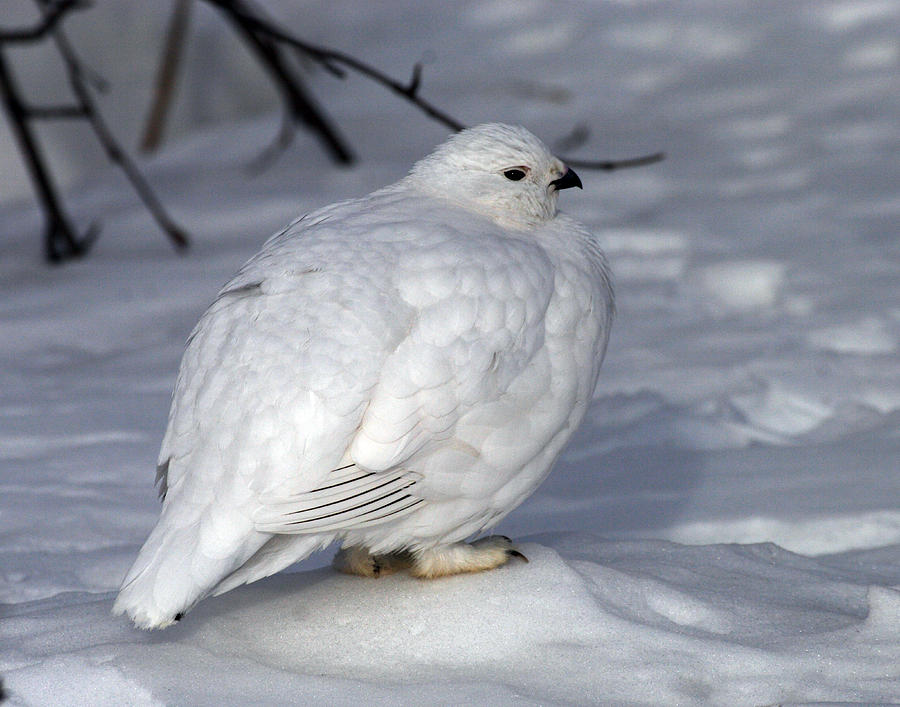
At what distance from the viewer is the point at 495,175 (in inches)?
105

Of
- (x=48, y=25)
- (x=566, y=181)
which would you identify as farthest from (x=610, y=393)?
(x=48, y=25)

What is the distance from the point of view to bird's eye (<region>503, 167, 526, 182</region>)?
2.69m

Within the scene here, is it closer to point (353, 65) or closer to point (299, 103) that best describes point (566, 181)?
point (353, 65)

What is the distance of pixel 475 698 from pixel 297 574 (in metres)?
0.70

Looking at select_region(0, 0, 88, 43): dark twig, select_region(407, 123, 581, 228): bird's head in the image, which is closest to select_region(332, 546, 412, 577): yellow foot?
select_region(407, 123, 581, 228): bird's head

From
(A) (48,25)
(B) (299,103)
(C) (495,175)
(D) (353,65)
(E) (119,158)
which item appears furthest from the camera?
(B) (299,103)

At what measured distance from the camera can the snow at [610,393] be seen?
2.10 meters

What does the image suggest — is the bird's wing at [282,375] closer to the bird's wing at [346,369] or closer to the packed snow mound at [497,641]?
the bird's wing at [346,369]

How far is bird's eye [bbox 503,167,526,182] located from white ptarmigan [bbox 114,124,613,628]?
21 cm

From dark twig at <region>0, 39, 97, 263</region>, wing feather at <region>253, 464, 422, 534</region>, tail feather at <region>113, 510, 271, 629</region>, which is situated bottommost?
dark twig at <region>0, 39, 97, 263</region>

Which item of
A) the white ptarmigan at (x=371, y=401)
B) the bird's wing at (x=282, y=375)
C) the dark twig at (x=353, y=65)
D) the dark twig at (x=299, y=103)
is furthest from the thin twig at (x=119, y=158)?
the bird's wing at (x=282, y=375)

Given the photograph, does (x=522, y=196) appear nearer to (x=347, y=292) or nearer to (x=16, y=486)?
(x=347, y=292)

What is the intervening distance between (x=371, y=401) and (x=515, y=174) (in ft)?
2.63

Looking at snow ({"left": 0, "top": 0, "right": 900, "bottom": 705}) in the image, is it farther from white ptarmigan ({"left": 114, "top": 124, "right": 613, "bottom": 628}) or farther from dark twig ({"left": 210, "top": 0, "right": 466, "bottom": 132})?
dark twig ({"left": 210, "top": 0, "right": 466, "bottom": 132})
